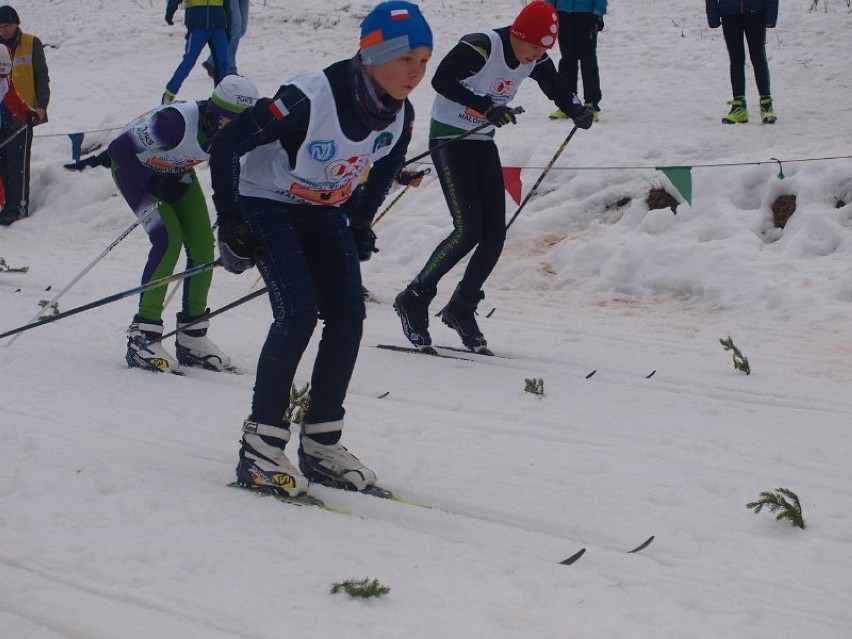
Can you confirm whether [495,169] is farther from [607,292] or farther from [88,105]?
[88,105]

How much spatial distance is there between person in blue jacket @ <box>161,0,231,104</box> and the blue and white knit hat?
371 inches

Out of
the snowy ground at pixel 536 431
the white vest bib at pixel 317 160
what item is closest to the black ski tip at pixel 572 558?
the snowy ground at pixel 536 431

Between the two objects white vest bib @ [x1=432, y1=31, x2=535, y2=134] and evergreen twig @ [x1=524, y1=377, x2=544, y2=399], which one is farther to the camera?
white vest bib @ [x1=432, y1=31, x2=535, y2=134]

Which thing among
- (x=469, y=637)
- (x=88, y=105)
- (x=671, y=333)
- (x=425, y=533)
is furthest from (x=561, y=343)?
(x=88, y=105)

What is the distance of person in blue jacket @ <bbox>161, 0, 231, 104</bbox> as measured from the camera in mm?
12633

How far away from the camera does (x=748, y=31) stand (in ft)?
33.5

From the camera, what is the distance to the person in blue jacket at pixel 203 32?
12633 millimetres

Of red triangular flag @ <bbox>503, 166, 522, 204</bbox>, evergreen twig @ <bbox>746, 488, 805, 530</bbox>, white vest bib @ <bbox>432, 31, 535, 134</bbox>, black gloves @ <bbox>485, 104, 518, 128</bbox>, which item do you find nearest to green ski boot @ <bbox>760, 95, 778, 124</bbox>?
red triangular flag @ <bbox>503, 166, 522, 204</bbox>

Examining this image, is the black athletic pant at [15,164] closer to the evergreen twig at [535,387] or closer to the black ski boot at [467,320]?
the black ski boot at [467,320]

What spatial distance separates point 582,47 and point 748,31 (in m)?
1.63

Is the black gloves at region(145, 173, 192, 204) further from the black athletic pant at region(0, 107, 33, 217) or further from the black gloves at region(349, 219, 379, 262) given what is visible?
the black athletic pant at region(0, 107, 33, 217)

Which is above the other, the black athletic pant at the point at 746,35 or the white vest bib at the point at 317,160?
the white vest bib at the point at 317,160

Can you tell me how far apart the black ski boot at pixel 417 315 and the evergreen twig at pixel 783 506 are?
10.6 feet

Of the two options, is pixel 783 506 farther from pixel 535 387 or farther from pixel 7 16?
pixel 7 16
